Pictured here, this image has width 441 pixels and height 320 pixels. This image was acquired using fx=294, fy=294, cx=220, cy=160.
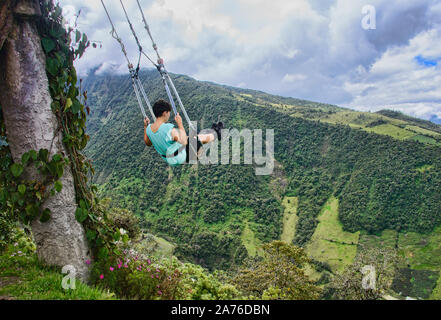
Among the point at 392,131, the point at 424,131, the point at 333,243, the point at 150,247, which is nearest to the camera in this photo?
the point at 150,247

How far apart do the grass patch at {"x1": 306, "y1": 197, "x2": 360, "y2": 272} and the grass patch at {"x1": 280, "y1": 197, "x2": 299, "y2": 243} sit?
229 inches

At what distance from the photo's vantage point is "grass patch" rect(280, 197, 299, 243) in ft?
252

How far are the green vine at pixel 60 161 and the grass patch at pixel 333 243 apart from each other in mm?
68076

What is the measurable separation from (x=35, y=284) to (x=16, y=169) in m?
1.23

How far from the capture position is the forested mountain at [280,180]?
7025 centimetres

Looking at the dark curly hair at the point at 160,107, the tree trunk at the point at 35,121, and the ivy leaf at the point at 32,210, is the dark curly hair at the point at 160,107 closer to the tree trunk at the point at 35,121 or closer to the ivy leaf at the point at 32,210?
the tree trunk at the point at 35,121

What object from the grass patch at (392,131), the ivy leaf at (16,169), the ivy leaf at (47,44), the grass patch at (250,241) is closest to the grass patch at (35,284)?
the ivy leaf at (16,169)

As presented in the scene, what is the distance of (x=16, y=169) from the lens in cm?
320

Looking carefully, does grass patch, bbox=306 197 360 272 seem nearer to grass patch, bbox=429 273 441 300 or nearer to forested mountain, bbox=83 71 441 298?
forested mountain, bbox=83 71 441 298

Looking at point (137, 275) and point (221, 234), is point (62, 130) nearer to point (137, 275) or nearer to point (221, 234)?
point (137, 275)

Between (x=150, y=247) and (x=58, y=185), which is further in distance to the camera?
(x=150, y=247)

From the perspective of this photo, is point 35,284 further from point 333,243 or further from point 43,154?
point 333,243

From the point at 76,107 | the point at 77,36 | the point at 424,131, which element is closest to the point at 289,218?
the point at 424,131
